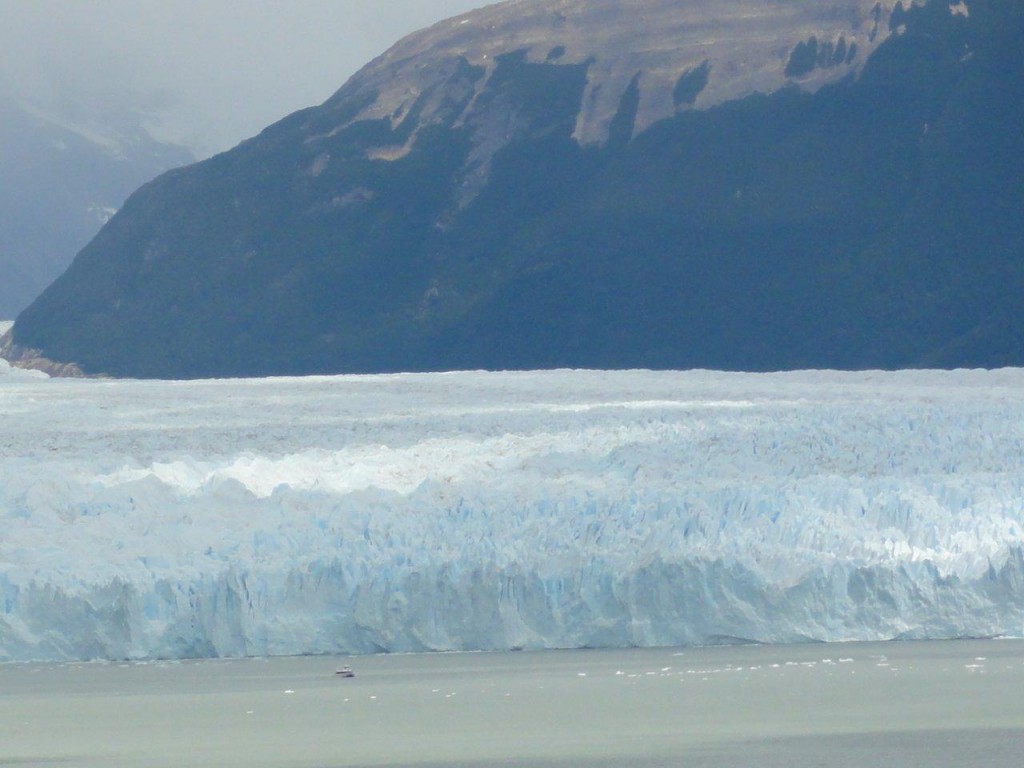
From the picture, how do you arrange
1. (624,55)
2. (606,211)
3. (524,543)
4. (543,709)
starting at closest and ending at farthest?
(543,709) → (524,543) → (606,211) → (624,55)

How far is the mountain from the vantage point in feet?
177

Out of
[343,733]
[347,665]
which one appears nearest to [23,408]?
[347,665]

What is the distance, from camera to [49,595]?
1117cm

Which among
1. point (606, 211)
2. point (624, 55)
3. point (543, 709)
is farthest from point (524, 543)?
point (624, 55)

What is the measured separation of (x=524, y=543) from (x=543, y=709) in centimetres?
338

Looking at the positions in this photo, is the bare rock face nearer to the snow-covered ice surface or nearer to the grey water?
the snow-covered ice surface

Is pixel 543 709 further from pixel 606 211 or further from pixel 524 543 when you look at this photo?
pixel 606 211

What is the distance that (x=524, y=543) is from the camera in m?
11.9

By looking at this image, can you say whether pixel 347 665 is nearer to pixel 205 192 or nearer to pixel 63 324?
pixel 63 324

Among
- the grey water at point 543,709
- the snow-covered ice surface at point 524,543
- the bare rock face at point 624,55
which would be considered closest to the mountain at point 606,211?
the bare rock face at point 624,55

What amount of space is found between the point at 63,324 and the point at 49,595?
51741 mm

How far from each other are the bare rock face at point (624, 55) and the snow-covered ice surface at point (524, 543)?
45368mm

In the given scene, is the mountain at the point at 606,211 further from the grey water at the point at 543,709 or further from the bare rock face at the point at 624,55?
the grey water at the point at 543,709

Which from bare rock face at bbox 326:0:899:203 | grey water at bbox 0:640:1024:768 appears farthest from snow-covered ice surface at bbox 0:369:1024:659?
bare rock face at bbox 326:0:899:203
